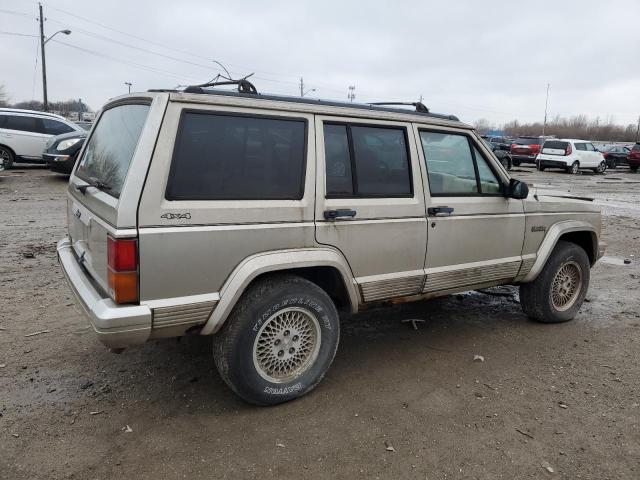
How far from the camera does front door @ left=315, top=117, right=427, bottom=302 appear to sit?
3.31 metres

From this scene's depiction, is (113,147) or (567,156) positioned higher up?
(567,156)

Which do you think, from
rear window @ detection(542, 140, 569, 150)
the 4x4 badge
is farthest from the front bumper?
rear window @ detection(542, 140, 569, 150)

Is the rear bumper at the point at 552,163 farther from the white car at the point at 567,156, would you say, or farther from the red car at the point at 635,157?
the red car at the point at 635,157

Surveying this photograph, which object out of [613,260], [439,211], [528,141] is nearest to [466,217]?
[439,211]

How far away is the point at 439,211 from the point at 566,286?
2017 mm

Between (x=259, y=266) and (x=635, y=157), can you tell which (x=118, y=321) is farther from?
(x=635, y=157)

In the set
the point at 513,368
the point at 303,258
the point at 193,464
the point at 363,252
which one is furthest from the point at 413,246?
the point at 193,464

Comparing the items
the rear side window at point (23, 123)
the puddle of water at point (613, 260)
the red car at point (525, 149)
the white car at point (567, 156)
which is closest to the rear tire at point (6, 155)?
the rear side window at point (23, 123)

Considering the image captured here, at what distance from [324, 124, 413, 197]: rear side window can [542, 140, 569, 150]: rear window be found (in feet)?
81.3

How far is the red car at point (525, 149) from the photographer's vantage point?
27589mm

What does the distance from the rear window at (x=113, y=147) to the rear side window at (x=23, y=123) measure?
40.4 ft

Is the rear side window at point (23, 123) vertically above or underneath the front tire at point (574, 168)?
above

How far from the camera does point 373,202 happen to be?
137 inches

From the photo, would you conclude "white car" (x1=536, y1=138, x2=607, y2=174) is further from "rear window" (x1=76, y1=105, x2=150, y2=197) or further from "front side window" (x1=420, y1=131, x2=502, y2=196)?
"rear window" (x1=76, y1=105, x2=150, y2=197)
